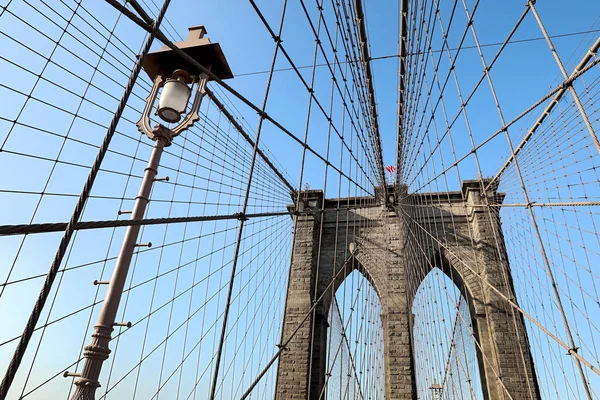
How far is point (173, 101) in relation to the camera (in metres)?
1.93

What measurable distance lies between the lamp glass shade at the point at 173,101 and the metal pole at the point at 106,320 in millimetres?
402

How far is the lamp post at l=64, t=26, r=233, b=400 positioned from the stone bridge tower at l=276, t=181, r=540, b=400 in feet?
13.5

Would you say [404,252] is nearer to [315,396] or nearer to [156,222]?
[315,396]

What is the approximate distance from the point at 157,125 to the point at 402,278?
730 cm

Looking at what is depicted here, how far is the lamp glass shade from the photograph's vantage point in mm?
1920

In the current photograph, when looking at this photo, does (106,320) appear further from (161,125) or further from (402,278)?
(402,278)

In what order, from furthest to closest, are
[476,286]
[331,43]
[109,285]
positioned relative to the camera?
[476,286] → [331,43] → [109,285]

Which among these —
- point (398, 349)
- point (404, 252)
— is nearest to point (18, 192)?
point (398, 349)

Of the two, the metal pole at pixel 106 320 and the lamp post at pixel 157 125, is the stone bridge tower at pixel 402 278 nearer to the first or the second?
the lamp post at pixel 157 125

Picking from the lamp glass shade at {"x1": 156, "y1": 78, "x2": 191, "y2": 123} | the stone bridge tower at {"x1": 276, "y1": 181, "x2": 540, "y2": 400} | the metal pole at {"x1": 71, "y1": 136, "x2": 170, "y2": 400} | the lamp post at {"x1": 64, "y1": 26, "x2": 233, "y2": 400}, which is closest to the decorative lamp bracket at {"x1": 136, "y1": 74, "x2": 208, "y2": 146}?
the lamp post at {"x1": 64, "y1": 26, "x2": 233, "y2": 400}

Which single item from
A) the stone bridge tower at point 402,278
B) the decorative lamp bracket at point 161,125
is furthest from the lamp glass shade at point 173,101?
the stone bridge tower at point 402,278

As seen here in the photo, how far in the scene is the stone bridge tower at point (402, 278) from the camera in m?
6.90

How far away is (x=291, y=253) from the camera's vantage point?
855cm

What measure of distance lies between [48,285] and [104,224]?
1.31 feet
